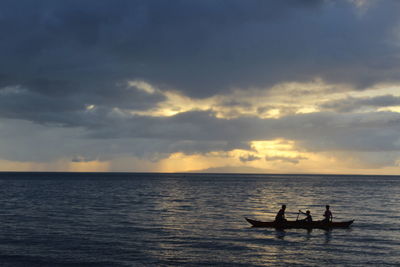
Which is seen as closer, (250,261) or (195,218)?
(250,261)

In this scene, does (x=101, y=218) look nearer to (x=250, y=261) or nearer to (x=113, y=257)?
(x=113, y=257)

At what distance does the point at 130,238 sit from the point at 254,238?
11662 millimetres

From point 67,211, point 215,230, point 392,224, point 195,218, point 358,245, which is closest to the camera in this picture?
point 358,245

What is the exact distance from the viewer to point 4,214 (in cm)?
5400

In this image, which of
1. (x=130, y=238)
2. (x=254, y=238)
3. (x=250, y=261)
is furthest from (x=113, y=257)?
(x=254, y=238)

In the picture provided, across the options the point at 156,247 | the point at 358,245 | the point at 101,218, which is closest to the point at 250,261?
the point at 156,247

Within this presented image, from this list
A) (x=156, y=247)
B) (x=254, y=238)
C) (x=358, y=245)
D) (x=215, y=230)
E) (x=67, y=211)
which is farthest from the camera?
(x=67, y=211)

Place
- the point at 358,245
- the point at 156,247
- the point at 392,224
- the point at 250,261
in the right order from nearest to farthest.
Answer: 1. the point at 250,261
2. the point at 156,247
3. the point at 358,245
4. the point at 392,224

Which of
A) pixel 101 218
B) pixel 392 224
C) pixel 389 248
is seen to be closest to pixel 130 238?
pixel 101 218

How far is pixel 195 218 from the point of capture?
5219 centimetres

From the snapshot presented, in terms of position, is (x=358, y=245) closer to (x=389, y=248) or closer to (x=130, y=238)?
(x=389, y=248)

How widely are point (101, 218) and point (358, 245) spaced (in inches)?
1217

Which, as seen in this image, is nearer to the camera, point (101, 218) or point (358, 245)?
point (358, 245)

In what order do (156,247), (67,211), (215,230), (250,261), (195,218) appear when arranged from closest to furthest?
(250,261) → (156,247) → (215,230) → (195,218) → (67,211)
